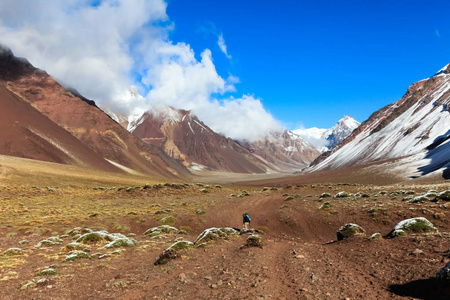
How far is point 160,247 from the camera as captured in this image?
1794cm

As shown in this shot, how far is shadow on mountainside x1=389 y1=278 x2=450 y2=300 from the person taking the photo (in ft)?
28.0

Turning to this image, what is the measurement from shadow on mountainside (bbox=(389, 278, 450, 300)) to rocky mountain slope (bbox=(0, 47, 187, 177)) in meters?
168

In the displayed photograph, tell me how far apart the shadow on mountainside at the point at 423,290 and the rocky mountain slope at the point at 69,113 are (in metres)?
168

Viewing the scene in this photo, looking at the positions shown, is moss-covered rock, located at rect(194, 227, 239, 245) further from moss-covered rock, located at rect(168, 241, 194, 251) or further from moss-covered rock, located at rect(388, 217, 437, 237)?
moss-covered rock, located at rect(388, 217, 437, 237)

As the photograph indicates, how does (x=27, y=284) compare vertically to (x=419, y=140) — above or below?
below

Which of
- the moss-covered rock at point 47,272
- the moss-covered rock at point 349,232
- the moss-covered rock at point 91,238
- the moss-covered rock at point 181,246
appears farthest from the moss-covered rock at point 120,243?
the moss-covered rock at point 349,232

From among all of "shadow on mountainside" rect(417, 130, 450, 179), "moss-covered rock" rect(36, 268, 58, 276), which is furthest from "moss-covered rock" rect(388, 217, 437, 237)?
"shadow on mountainside" rect(417, 130, 450, 179)

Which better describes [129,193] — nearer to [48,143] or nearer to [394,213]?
[394,213]

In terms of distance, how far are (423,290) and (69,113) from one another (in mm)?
206765

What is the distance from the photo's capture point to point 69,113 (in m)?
182

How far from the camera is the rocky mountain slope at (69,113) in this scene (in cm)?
17238

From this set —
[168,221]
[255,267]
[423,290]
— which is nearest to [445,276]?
[423,290]

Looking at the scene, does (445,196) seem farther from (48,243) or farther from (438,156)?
(438,156)

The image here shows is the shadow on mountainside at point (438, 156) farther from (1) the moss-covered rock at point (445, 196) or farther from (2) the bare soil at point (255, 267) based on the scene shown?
(2) the bare soil at point (255, 267)
